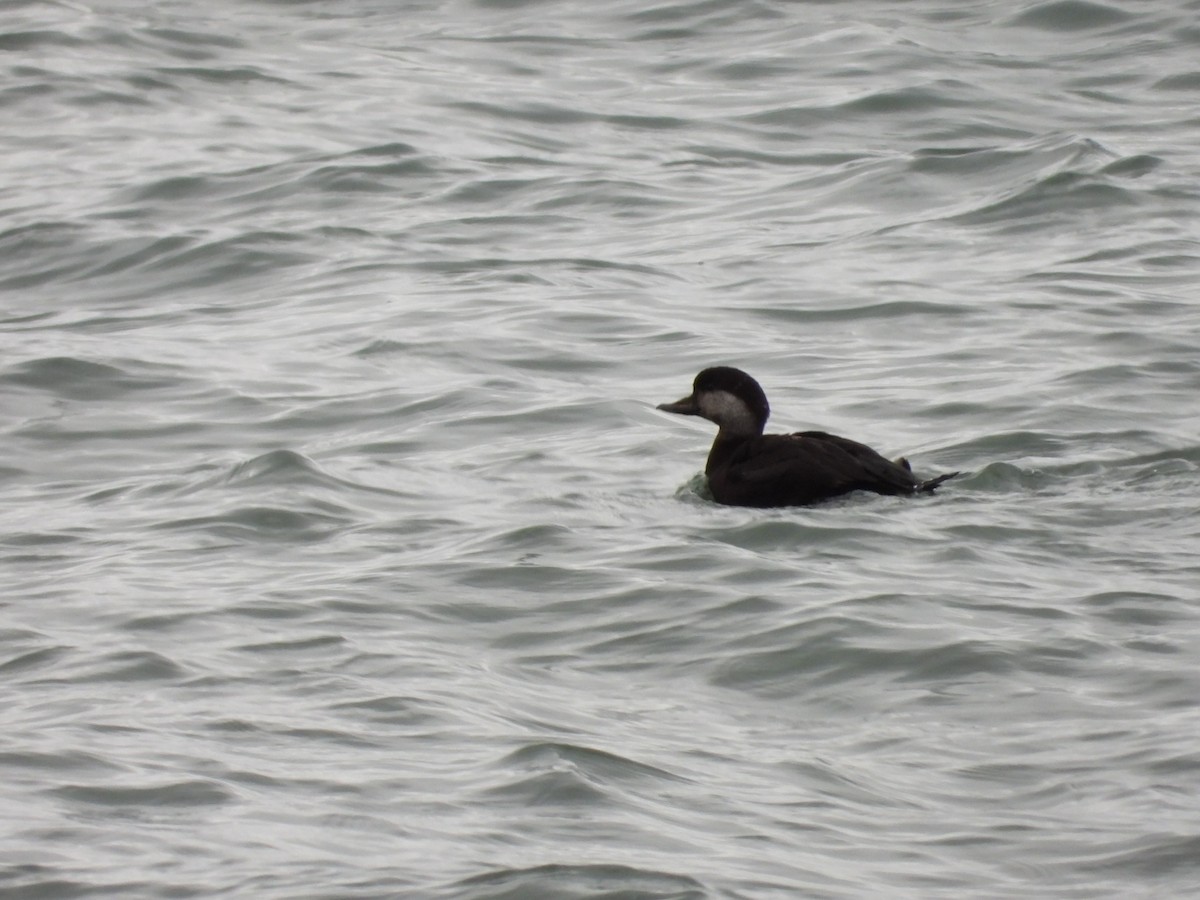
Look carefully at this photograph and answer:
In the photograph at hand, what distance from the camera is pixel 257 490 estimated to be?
8867mm

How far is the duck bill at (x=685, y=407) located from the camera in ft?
31.1

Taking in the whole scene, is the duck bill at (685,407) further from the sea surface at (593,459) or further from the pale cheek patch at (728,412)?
the sea surface at (593,459)

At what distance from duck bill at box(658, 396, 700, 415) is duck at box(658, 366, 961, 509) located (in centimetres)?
13

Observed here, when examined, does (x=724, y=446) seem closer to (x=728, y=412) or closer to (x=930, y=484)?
(x=728, y=412)

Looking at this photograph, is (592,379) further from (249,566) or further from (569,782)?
(569,782)

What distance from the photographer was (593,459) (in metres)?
9.48

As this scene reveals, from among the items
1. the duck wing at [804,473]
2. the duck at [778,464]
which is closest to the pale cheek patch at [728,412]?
the duck at [778,464]

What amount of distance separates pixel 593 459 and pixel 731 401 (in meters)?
0.66

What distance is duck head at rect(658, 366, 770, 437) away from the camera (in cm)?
927

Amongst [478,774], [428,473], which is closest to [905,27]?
[428,473]

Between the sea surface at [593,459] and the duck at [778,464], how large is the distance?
0.39ft

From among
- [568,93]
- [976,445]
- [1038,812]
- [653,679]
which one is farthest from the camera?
[568,93]

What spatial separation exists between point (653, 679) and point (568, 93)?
1183cm

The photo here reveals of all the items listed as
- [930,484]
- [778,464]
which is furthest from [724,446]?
[930,484]
